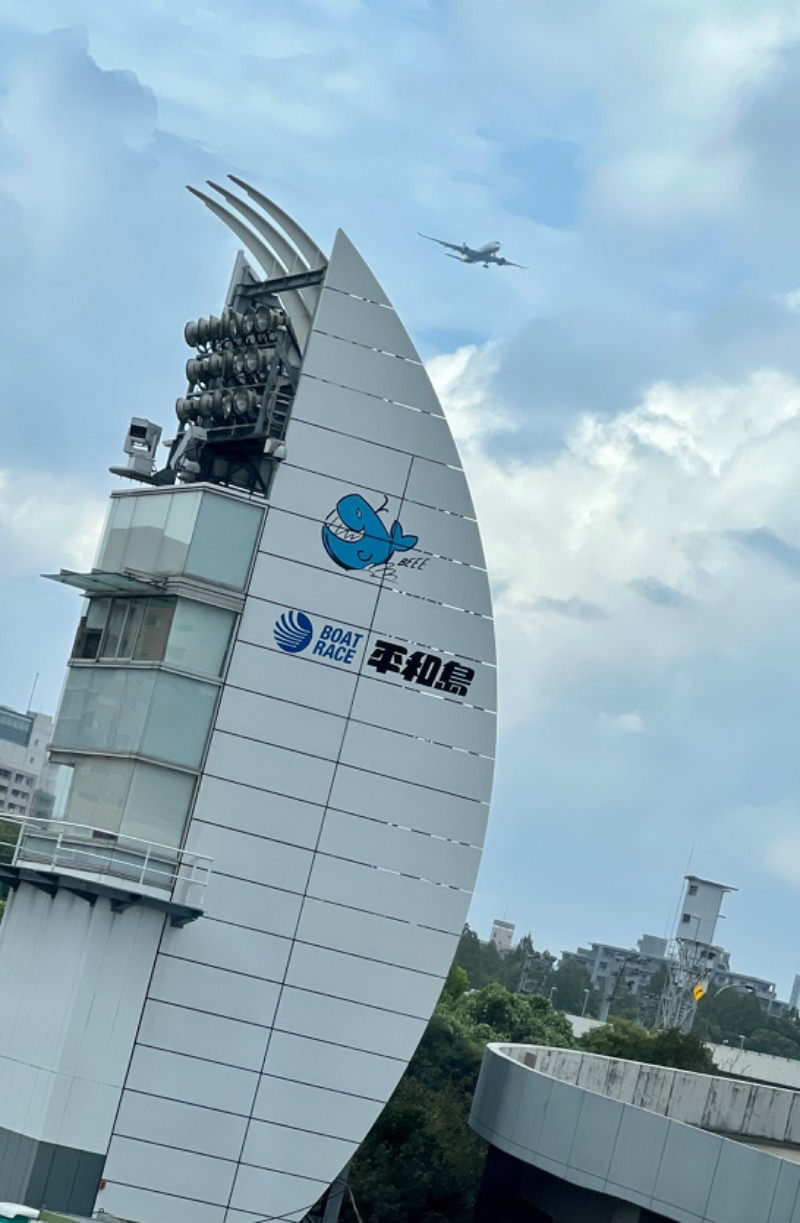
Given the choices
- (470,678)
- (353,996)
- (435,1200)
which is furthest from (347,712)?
(435,1200)

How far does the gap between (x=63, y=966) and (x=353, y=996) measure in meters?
5.90

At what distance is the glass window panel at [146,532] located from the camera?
124ft

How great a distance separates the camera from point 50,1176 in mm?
35062

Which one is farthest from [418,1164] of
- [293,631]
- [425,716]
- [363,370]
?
[363,370]

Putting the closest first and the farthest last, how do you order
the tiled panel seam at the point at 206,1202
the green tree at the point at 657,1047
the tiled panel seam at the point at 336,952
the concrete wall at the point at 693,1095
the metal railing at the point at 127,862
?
the tiled panel seam at the point at 206,1202 → the metal railing at the point at 127,862 → the tiled panel seam at the point at 336,952 → the concrete wall at the point at 693,1095 → the green tree at the point at 657,1047

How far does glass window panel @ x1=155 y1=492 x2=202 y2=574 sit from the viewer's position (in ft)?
122

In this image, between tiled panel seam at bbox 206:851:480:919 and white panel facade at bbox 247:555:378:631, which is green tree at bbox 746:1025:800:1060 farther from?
white panel facade at bbox 247:555:378:631

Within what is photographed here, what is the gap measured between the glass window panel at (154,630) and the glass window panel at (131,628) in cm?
14

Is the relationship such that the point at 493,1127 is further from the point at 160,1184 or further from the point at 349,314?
the point at 349,314

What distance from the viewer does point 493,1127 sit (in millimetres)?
40812

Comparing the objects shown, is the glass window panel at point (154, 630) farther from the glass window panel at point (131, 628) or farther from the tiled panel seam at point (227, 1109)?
the tiled panel seam at point (227, 1109)

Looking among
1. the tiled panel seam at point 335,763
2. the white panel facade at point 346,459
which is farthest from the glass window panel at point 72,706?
the white panel facade at point 346,459

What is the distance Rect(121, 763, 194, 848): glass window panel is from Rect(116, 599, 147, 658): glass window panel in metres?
2.69

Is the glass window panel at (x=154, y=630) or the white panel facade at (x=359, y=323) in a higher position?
the white panel facade at (x=359, y=323)
